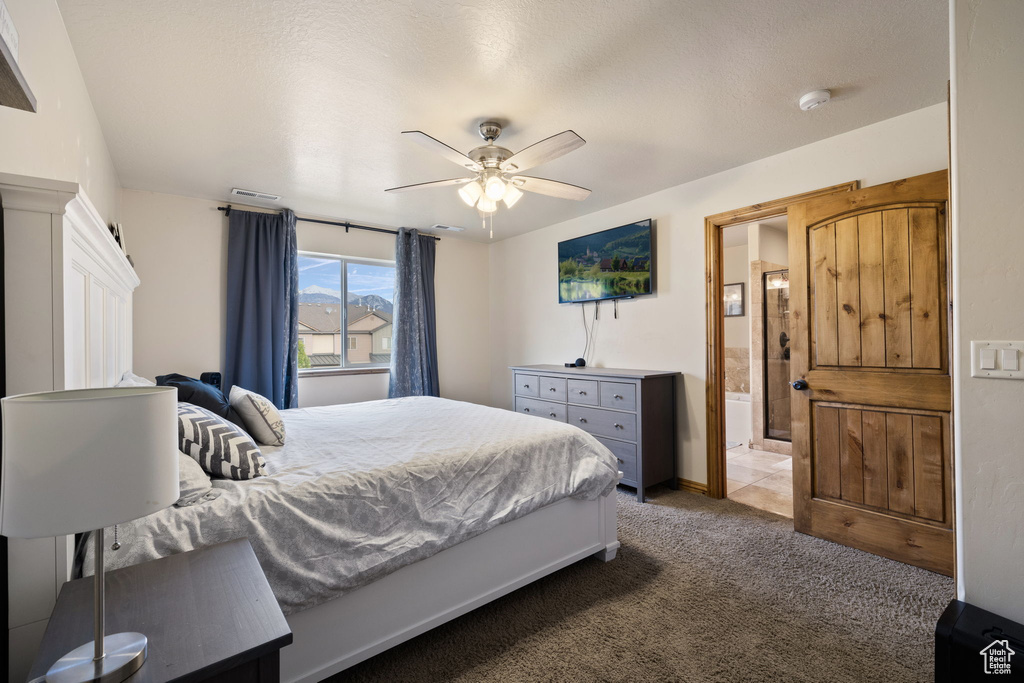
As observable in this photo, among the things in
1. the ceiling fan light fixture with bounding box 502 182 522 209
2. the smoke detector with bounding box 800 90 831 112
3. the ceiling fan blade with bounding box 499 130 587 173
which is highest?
the smoke detector with bounding box 800 90 831 112

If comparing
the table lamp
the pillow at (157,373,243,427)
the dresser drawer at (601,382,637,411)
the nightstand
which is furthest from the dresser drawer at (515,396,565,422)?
the table lamp

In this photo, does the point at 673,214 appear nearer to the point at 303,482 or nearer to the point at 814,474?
the point at 814,474

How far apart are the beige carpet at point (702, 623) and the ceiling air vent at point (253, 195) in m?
3.56

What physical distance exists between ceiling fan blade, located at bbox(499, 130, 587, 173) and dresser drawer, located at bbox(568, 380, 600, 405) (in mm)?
1985

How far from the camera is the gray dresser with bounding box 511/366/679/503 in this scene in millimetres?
3451

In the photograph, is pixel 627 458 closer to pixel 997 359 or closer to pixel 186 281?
pixel 997 359

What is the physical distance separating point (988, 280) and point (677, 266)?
8.25 ft

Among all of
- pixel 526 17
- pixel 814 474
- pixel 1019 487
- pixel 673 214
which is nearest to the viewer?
pixel 1019 487

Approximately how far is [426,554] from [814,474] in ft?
8.10

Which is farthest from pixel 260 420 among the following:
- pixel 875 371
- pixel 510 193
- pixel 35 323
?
pixel 875 371

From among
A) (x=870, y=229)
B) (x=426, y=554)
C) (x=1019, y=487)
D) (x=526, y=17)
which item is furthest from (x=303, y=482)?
(x=870, y=229)

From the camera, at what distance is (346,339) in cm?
489

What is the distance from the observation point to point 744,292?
584 centimetres

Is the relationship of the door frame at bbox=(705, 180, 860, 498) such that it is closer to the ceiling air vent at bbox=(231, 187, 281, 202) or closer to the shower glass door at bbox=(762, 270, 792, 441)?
the shower glass door at bbox=(762, 270, 792, 441)
